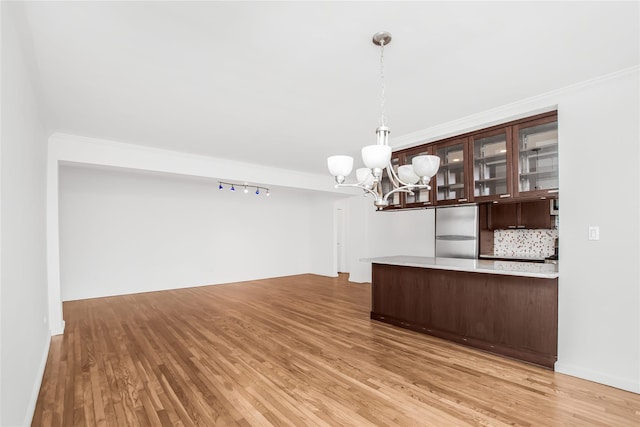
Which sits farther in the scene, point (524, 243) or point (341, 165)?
point (524, 243)

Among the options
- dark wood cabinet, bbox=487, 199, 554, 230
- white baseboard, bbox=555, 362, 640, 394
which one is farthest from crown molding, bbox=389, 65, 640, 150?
white baseboard, bbox=555, 362, 640, 394

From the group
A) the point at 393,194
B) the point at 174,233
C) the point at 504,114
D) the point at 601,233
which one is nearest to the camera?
the point at 601,233

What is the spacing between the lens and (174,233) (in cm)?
692

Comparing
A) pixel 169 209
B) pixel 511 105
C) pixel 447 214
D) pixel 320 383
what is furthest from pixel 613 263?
pixel 169 209

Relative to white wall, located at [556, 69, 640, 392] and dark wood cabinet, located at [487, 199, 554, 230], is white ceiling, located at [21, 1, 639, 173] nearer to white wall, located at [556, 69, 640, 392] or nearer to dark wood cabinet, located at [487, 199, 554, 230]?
white wall, located at [556, 69, 640, 392]

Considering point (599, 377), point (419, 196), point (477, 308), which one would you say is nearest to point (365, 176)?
point (419, 196)

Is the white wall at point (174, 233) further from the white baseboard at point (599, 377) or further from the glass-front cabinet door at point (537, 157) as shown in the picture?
the white baseboard at point (599, 377)

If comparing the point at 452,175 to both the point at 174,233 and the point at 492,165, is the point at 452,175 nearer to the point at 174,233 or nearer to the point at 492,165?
the point at 492,165

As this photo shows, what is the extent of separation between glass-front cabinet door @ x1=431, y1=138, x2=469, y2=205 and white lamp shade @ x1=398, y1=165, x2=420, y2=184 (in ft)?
4.50

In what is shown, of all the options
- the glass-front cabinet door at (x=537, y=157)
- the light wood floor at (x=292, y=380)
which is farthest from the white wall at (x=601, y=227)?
the light wood floor at (x=292, y=380)

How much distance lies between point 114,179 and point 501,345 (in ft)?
22.8

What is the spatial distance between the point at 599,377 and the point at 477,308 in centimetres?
107

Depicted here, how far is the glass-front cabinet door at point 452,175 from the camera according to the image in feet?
12.5

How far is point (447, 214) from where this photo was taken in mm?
5934
